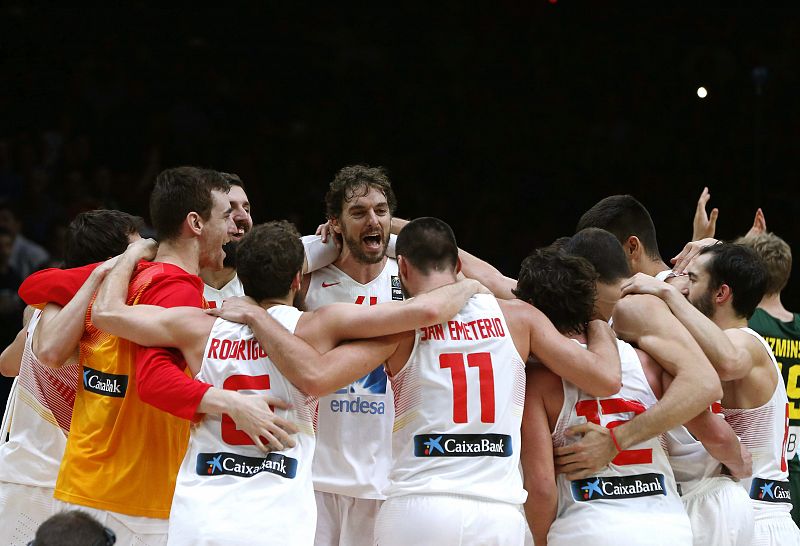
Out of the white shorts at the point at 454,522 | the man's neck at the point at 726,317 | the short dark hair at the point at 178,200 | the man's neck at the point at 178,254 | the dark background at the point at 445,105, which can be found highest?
the dark background at the point at 445,105

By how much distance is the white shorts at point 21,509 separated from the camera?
5449 millimetres

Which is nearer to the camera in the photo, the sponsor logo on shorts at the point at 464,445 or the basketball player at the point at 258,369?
the basketball player at the point at 258,369

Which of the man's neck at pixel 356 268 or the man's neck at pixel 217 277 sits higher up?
the man's neck at pixel 217 277

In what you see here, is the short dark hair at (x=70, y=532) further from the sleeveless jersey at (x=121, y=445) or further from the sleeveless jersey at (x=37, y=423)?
the sleeveless jersey at (x=37, y=423)

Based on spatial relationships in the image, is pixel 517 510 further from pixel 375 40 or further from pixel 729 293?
pixel 375 40

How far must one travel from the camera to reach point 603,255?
5133 millimetres

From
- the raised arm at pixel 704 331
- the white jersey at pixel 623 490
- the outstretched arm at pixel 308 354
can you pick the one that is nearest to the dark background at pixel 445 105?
the raised arm at pixel 704 331

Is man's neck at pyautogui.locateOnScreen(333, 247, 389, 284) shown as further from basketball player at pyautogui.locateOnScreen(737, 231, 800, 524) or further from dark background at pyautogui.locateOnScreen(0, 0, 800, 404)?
dark background at pyautogui.locateOnScreen(0, 0, 800, 404)

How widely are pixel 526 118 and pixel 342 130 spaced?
7.82 feet

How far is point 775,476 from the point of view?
5488mm

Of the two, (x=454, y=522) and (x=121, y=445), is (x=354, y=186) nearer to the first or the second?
(x=121, y=445)

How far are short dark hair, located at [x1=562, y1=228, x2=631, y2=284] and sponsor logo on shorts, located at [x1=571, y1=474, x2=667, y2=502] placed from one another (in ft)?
3.37

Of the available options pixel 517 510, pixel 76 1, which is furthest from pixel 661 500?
pixel 76 1

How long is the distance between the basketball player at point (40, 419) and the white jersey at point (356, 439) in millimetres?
1410
